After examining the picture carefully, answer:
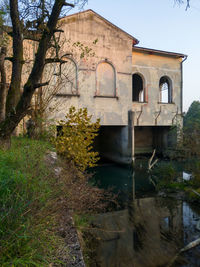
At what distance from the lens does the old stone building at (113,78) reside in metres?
10.2

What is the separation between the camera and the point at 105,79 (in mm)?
11297

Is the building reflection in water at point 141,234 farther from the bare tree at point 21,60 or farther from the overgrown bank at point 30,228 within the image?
the bare tree at point 21,60

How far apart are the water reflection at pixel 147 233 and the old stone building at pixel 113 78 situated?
5.30 m

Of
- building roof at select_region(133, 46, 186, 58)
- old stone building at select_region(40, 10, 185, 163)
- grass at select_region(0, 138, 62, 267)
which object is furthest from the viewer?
building roof at select_region(133, 46, 186, 58)

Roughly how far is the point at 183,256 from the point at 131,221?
5.90 ft

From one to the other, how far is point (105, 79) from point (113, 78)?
0.51 m

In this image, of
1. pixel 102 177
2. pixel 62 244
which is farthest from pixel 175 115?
pixel 62 244

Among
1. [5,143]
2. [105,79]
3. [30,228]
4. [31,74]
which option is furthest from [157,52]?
[30,228]

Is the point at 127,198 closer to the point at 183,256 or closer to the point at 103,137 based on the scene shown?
the point at 183,256

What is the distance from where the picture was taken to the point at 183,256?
409 centimetres

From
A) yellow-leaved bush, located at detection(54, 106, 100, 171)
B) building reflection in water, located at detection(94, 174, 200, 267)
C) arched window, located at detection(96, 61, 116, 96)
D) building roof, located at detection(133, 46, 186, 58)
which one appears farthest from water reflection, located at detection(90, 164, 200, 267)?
building roof, located at detection(133, 46, 186, 58)

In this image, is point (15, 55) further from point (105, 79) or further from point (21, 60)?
point (105, 79)

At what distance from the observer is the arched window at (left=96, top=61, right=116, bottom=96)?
11117 millimetres

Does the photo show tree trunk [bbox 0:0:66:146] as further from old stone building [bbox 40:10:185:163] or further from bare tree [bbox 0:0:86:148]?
old stone building [bbox 40:10:185:163]
